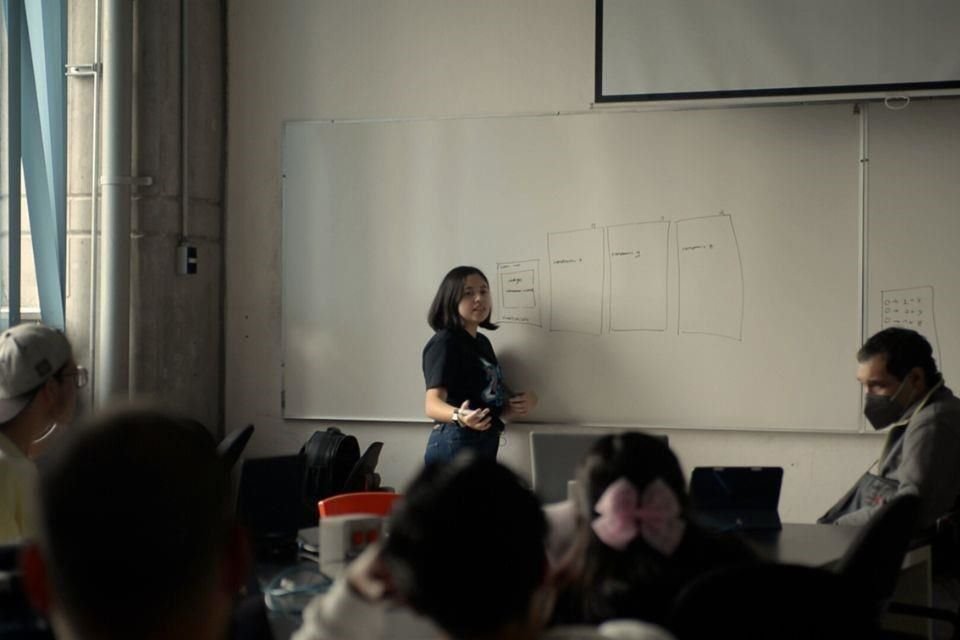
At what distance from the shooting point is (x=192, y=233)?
5461 millimetres

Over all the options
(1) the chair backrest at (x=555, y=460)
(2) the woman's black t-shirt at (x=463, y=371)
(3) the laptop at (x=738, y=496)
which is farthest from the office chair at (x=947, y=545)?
(2) the woman's black t-shirt at (x=463, y=371)

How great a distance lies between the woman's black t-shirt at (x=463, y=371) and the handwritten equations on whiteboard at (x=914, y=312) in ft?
5.75

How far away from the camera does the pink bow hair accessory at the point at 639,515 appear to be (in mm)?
2166

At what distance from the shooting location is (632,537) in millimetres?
2172

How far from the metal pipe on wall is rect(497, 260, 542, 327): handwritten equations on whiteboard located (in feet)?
5.79

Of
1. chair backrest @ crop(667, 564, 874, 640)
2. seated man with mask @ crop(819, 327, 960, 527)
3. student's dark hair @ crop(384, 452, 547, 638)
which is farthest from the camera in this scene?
seated man with mask @ crop(819, 327, 960, 527)

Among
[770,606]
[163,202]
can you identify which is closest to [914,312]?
[770,606]

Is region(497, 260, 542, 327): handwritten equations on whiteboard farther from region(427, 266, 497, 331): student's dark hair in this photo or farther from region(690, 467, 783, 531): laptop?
region(690, 467, 783, 531): laptop

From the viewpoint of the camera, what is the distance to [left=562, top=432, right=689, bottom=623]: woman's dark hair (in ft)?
7.16

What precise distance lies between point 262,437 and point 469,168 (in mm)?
1745

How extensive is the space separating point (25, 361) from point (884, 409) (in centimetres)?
276

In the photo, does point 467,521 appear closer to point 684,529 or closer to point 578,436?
point 684,529

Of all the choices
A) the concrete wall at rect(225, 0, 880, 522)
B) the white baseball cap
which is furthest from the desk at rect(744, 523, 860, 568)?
the white baseball cap

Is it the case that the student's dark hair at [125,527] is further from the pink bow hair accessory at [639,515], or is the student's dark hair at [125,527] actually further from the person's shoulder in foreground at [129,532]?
the pink bow hair accessory at [639,515]
